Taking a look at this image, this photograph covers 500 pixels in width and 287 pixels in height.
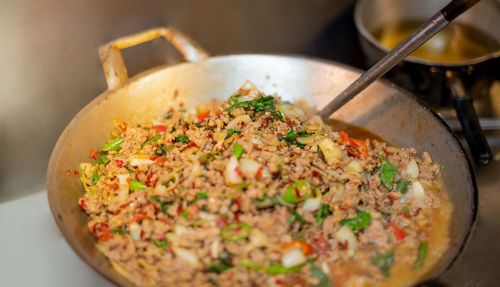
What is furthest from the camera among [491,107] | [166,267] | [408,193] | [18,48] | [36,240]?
[491,107]

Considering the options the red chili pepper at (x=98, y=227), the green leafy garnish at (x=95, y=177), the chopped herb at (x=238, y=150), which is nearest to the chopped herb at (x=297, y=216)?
the chopped herb at (x=238, y=150)

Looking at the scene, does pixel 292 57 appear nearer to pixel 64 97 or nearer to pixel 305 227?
pixel 305 227

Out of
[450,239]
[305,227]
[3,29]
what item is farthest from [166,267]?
[3,29]

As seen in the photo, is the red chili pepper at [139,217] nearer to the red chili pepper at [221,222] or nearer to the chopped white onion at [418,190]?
the red chili pepper at [221,222]

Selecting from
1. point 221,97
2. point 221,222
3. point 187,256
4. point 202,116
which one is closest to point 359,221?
point 221,222

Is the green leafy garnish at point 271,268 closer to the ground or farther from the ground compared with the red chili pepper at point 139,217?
closer to the ground

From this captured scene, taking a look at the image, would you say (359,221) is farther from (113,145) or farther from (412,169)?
(113,145)
